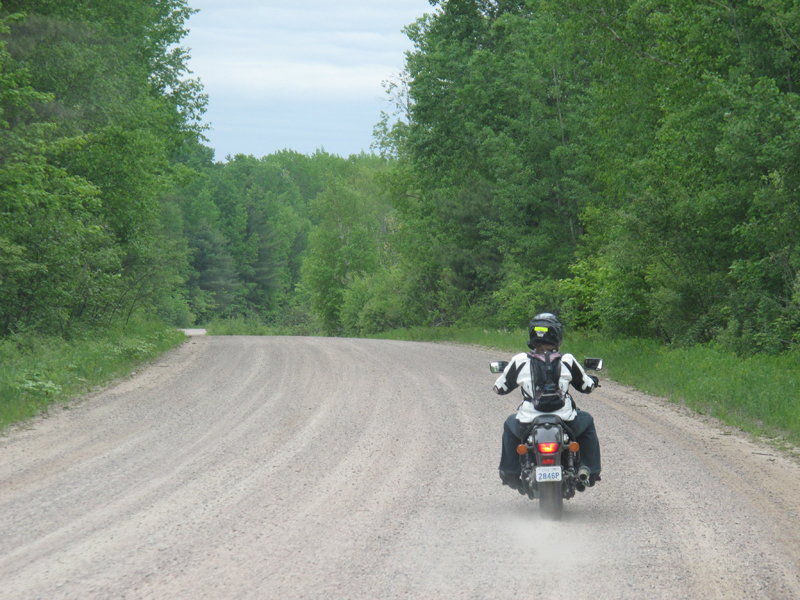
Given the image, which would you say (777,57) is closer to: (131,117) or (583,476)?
(583,476)

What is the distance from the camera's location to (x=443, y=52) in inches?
1257

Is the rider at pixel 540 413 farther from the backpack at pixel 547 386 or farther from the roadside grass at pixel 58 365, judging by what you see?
the roadside grass at pixel 58 365

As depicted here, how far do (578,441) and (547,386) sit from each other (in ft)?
1.96

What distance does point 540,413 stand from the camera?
671 centimetres

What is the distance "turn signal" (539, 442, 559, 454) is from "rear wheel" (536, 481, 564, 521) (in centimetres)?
28

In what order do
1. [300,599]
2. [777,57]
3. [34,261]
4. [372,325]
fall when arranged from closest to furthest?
[300,599]
[777,57]
[34,261]
[372,325]

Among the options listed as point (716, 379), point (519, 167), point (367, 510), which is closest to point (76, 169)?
point (519, 167)

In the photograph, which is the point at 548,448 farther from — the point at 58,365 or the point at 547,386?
the point at 58,365

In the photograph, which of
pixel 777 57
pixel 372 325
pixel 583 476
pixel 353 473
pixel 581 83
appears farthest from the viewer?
pixel 372 325

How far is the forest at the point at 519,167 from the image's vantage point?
14578 millimetres

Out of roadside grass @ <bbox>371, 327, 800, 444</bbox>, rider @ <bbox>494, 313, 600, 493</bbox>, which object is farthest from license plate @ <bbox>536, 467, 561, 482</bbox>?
roadside grass @ <bbox>371, 327, 800, 444</bbox>

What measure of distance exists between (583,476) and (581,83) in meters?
22.7

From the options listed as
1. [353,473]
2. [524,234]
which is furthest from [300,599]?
[524,234]

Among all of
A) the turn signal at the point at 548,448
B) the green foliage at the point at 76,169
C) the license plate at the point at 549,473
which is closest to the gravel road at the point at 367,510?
the license plate at the point at 549,473
